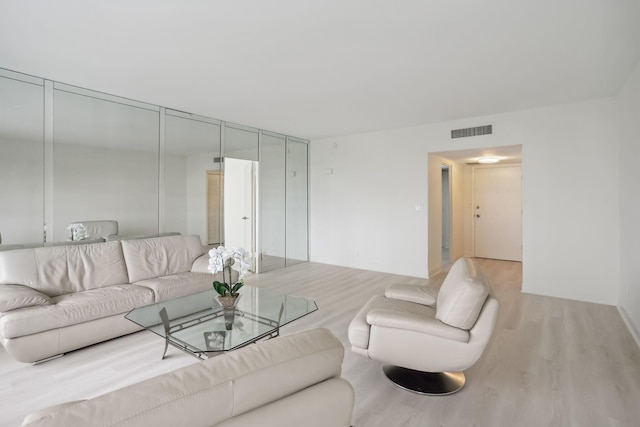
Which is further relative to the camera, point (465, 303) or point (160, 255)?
point (160, 255)

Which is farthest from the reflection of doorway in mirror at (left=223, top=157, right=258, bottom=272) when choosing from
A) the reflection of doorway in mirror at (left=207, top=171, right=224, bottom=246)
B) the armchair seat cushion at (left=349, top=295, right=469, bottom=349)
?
the armchair seat cushion at (left=349, top=295, right=469, bottom=349)

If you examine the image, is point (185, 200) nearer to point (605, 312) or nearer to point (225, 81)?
point (225, 81)

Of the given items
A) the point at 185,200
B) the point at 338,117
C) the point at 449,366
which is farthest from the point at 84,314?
the point at 338,117

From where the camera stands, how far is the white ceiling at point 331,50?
2369 millimetres

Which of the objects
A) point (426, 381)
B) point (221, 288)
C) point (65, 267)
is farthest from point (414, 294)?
point (65, 267)

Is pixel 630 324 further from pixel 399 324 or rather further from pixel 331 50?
pixel 331 50

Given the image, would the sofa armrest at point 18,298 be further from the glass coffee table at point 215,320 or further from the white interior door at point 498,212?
the white interior door at point 498,212

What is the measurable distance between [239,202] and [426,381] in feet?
15.0

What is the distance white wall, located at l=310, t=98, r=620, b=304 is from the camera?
170 inches

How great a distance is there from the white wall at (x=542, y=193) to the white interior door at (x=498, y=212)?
Answer: 2656mm

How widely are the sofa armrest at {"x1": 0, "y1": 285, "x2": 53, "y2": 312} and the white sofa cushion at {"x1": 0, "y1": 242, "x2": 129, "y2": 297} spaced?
7.9 inches

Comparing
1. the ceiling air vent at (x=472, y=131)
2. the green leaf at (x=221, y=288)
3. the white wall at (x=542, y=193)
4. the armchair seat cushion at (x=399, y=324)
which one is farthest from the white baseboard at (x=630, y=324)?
the green leaf at (x=221, y=288)

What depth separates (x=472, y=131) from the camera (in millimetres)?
5242

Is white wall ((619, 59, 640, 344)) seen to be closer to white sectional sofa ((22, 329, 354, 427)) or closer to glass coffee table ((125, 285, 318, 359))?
glass coffee table ((125, 285, 318, 359))
